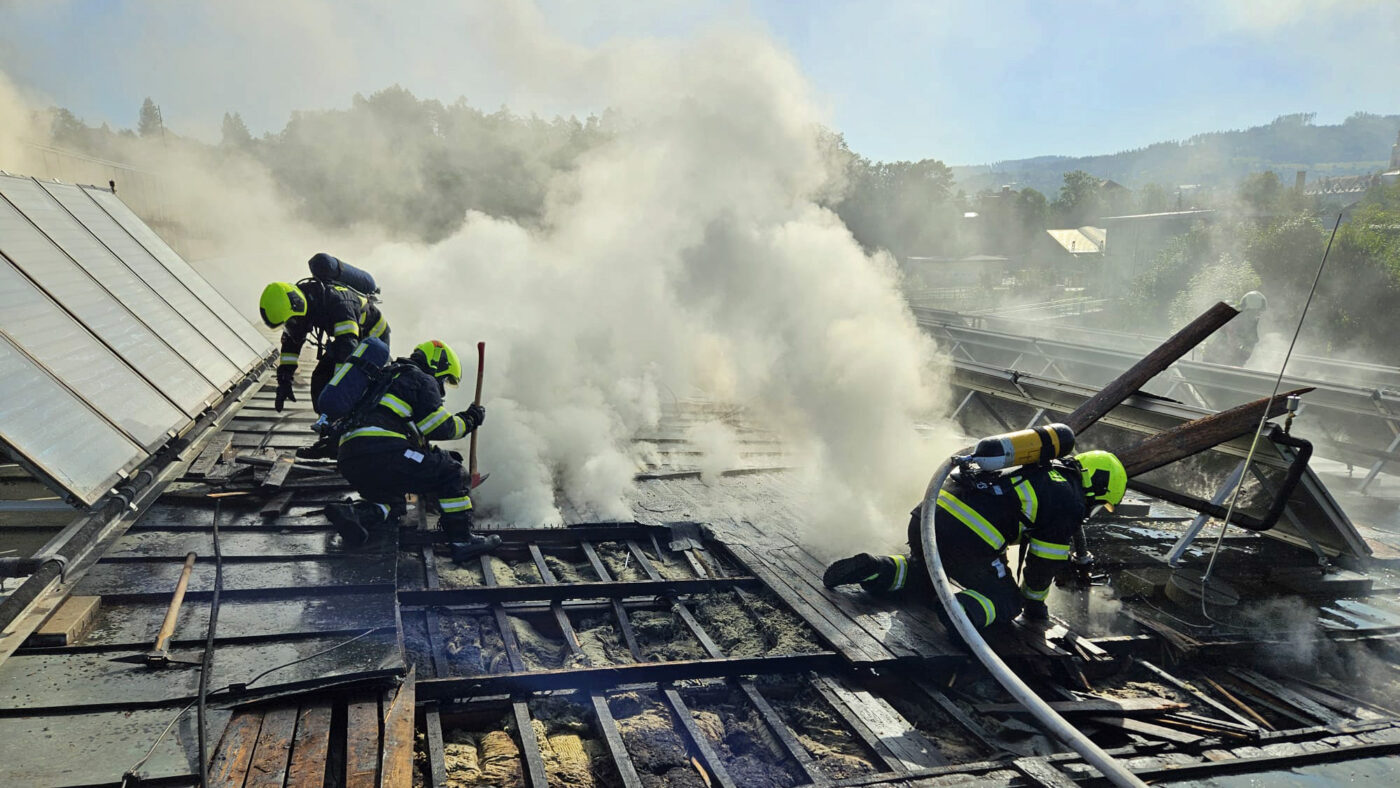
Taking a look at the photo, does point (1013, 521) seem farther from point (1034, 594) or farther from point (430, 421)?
point (430, 421)

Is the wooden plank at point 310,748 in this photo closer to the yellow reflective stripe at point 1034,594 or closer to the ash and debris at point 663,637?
the ash and debris at point 663,637

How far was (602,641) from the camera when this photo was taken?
14.2 ft

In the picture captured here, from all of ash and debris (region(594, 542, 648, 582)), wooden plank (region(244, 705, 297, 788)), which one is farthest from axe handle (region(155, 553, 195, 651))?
ash and debris (region(594, 542, 648, 582))

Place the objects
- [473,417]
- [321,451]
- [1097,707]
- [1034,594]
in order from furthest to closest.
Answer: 1. [321,451]
2. [473,417]
3. [1034,594]
4. [1097,707]

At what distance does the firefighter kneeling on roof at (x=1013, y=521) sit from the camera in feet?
14.4

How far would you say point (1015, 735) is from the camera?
3.71 meters

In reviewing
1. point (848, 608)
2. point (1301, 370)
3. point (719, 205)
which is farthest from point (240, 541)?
point (1301, 370)

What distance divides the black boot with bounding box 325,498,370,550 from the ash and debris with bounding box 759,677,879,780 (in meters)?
2.54

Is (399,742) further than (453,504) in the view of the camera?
No

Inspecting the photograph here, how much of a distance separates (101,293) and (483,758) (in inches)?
189

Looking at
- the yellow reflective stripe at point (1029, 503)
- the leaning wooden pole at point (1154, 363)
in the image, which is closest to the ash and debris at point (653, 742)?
the yellow reflective stripe at point (1029, 503)

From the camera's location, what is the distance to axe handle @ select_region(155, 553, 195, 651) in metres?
3.08

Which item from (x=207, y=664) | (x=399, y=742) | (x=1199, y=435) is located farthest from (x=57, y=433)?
(x=1199, y=435)

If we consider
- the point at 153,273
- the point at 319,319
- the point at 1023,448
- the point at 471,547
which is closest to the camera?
the point at 1023,448
